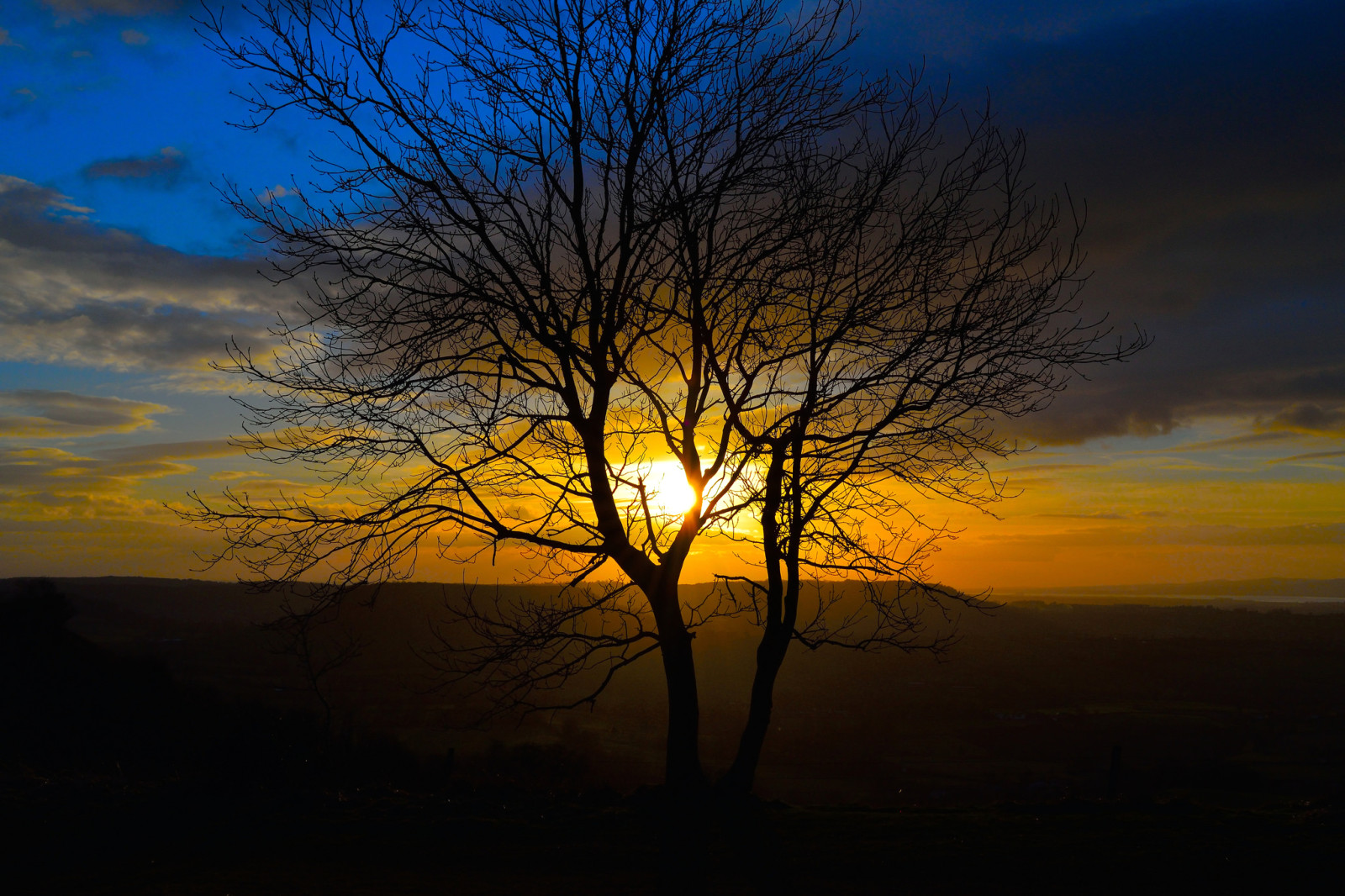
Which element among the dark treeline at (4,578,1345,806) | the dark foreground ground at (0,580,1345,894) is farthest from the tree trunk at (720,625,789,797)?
the dark treeline at (4,578,1345,806)

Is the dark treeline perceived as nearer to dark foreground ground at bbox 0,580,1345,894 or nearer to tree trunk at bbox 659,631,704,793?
dark foreground ground at bbox 0,580,1345,894

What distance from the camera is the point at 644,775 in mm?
37094

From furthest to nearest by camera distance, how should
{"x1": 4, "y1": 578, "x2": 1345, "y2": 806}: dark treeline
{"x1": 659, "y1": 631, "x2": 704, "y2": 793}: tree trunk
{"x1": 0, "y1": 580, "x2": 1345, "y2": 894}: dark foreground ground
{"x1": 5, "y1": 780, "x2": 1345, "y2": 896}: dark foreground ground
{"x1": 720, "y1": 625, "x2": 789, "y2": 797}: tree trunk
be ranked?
{"x1": 4, "y1": 578, "x2": 1345, "y2": 806}: dark treeline → {"x1": 720, "y1": 625, "x2": 789, "y2": 797}: tree trunk → {"x1": 659, "y1": 631, "x2": 704, "y2": 793}: tree trunk → {"x1": 0, "y1": 580, "x2": 1345, "y2": 894}: dark foreground ground → {"x1": 5, "y1": 780, "x2": 1345, "y2": 896}: dark foreground ground

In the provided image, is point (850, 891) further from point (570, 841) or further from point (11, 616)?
point (11, 616)

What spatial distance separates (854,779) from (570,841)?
3955 cm

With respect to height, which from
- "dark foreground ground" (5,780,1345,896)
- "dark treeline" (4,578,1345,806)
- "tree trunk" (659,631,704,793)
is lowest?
"dark treeline" (4,578,1345,806)

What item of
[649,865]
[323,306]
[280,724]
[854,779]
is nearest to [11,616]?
[280,724]

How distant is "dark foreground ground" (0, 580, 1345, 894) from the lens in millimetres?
7449

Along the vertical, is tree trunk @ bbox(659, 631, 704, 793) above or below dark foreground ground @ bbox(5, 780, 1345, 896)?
above

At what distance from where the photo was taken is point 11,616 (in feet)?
94.4

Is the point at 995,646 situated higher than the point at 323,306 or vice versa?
the point at 323,306

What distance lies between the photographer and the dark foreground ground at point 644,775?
24.4ft

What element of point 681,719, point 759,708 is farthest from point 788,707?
point 681,719

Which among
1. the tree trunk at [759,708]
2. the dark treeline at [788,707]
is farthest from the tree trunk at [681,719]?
the dark treeline at [788,707]
